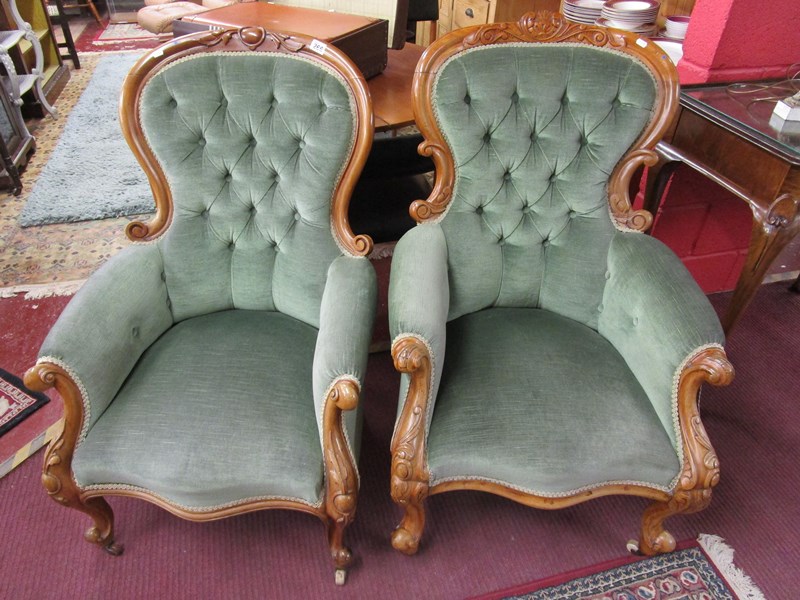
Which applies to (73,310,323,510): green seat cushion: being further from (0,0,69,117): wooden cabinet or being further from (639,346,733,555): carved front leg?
(0,0,69,117): wooden cabinet

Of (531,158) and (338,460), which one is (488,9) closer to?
(531,158)

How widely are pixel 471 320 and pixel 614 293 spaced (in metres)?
0.34

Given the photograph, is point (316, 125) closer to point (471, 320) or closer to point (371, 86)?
point (371, 86)

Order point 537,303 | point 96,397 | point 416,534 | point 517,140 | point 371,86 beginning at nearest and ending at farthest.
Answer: point 96,397 → point 416,534 → point 517,140 → point 537,303 → point 371,86

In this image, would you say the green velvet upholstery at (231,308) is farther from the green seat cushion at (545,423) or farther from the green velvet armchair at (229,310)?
the green seat cushion at (545,423)

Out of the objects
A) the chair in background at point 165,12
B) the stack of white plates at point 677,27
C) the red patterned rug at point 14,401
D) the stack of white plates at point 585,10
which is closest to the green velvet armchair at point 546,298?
the stack of white plates at point 585,10

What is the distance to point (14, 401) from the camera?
5.38 ft

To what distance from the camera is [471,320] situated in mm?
1393

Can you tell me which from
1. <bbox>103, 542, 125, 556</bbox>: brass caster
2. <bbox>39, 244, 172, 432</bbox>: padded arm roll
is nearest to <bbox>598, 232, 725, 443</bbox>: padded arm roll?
<bbox>39, 244, 172, 432</bbox>: padded arm roll

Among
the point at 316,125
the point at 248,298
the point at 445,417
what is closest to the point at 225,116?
the point at 316,125

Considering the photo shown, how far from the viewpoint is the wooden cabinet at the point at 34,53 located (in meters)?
3.38

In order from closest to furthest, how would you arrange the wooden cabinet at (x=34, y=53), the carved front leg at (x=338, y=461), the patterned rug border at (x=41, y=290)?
1. the carved front leg at (x=338, y=461)
2. the patterned rug border at (x=41, y=290)
3. the wooden cabinet at (x=34, y=53)

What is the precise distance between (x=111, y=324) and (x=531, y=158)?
3.33ft

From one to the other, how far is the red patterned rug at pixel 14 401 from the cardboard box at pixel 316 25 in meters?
1.13
